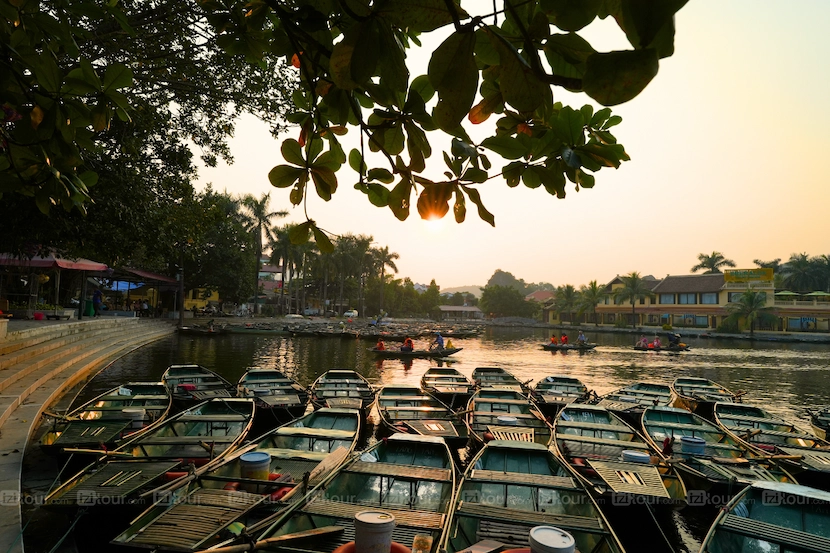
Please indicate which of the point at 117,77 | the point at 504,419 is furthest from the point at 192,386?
the point at 117,77

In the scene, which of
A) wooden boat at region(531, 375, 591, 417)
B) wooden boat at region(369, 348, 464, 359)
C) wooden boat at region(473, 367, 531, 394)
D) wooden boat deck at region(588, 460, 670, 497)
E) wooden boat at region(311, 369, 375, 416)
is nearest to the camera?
wooden boat deck at region(588, 460, 670, 497)

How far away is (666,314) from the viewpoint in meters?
58.9

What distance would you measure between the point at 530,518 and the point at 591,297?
208 feet

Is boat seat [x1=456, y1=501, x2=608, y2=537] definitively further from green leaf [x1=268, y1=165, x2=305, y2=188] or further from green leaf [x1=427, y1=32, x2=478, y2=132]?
green leaf [x1=427, y1=32, x2=478, y2=132]

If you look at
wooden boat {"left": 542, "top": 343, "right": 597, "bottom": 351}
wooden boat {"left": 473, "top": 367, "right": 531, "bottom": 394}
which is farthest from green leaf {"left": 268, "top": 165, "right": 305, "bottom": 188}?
wooden boat {"left": 542, "top": 343, "right": 597, "bottom": 351}

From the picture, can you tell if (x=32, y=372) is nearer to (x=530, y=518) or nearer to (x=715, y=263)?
(x=530, y=518)

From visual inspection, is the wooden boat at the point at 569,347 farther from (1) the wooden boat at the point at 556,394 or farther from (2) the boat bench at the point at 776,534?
(2) the boat bench at the point at 776,534

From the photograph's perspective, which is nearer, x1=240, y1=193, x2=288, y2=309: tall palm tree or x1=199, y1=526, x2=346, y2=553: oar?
x1=199, y1=526, x2=346, y2=553: oar

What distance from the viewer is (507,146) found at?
1.91 metres

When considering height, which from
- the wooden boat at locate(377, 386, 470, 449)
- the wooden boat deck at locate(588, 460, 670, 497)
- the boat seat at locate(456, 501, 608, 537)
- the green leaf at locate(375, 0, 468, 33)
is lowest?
the wooden boat at locate(377, 386, 470, 449)

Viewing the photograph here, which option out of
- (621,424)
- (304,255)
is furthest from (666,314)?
(621,424)

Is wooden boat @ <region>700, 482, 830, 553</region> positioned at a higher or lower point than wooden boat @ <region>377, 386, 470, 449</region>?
higher

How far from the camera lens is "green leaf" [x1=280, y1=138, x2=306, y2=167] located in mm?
2133

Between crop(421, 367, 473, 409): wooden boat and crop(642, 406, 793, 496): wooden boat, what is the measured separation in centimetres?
551
